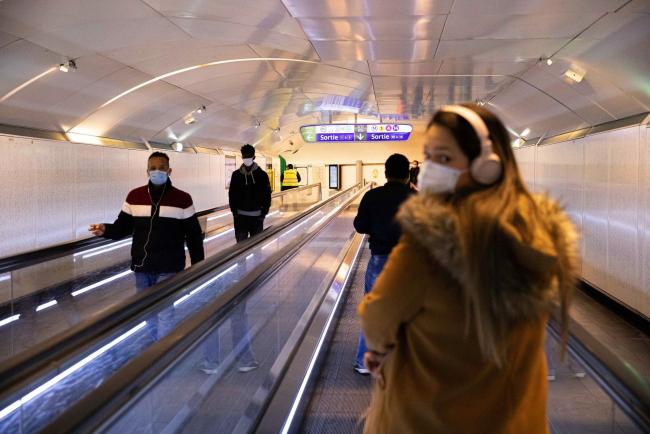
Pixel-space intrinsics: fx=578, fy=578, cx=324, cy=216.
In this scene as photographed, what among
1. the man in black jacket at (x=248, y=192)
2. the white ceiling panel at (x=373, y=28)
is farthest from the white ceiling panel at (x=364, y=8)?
the man in black jacket at (x=248, y=192)

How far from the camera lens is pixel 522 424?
1.42 m

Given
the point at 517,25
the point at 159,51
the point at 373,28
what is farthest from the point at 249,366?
the point at 159,51

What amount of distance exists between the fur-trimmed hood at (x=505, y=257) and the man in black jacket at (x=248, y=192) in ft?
Answer: 17.8

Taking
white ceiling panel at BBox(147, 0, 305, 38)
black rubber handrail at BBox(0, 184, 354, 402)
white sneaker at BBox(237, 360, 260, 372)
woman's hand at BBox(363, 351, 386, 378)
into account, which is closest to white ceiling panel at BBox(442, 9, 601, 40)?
white ceiling panel at BBox(147, 0, 305, 38)

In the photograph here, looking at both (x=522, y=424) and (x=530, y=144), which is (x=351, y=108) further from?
(x=522, y=424)

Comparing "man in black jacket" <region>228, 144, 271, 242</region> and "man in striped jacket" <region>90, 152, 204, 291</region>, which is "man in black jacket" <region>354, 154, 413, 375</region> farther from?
"man in black jacket" <region>228, 144, 271, 242</region>

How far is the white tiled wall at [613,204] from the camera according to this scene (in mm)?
6551

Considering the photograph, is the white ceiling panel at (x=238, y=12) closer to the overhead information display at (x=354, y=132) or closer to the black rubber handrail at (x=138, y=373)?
the black rubber handrail at (x=138, y=373)

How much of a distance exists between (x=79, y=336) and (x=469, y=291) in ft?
4.59

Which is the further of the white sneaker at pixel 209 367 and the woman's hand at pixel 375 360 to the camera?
the white sneaker at pixel 209 367

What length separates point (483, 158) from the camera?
134cm

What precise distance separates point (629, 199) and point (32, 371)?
697 cm

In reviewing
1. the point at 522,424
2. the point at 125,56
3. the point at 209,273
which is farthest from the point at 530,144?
the point at 522,424

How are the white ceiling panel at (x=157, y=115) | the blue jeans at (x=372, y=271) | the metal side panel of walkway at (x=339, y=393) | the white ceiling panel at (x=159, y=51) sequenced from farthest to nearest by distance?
the white ceiling panel at (x=157, y=115) → the white ceiling panel at (x=159, y=51) → the blue jeans at (x=372, y=271) → the metal side panel of walkway at (x=339, y=393)
